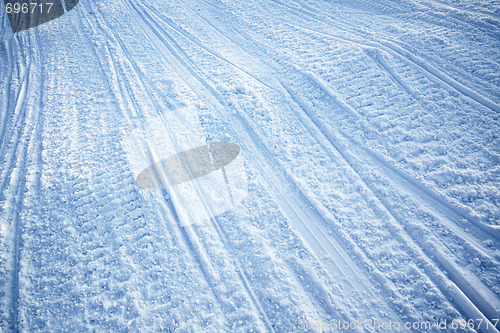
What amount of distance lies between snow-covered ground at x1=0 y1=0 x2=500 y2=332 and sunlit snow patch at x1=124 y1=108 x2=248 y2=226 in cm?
3

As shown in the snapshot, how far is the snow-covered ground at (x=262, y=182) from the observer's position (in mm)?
2502

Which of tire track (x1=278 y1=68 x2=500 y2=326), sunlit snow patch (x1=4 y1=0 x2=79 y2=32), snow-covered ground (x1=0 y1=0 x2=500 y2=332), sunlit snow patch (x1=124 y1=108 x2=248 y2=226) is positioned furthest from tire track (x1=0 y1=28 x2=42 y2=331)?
tire track (x1=278 y1=68 x2=500 y2=326)

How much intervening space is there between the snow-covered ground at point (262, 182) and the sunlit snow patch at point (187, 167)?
0.03 meters

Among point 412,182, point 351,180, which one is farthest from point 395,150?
point 351,180

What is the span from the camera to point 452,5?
6.21m

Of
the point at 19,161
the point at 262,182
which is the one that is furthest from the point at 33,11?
the point at 262,182

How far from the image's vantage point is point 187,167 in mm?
3592

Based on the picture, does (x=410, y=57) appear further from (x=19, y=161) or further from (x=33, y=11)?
(x=33, y=11)

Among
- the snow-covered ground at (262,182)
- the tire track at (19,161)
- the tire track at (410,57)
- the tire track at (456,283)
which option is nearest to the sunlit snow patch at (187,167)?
the snow-covered ground at (262,182)

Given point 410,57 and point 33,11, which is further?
point 33,11

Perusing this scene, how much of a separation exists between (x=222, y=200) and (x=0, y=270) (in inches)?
98.4

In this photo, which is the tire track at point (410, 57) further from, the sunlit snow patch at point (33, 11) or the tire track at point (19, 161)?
the sunlit snow patch at point (33, 11)

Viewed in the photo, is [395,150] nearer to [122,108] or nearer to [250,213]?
[250,213]

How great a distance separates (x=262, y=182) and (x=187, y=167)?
1100 mm
